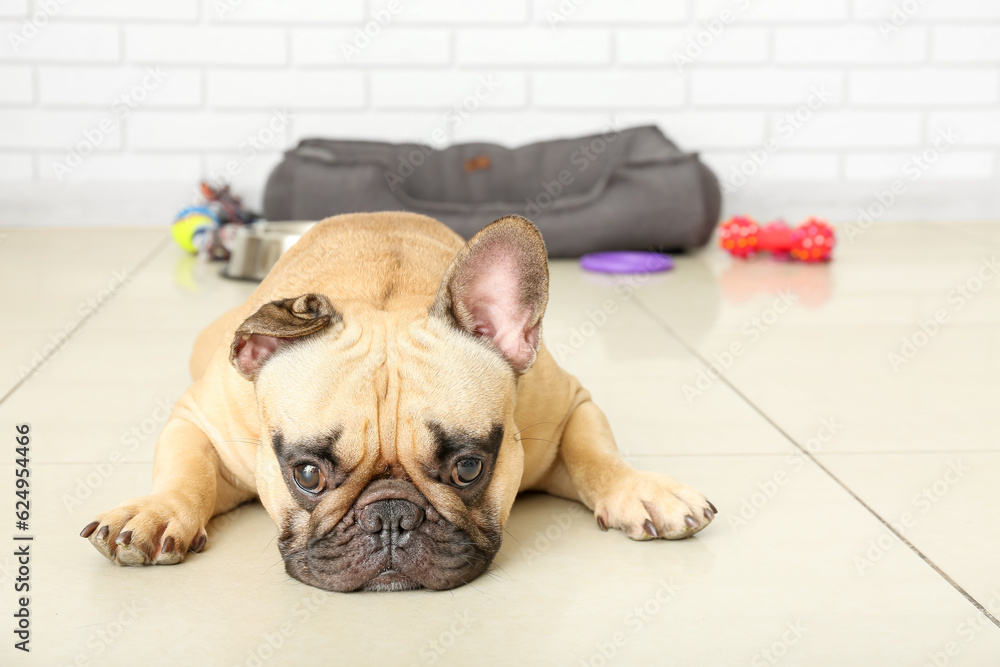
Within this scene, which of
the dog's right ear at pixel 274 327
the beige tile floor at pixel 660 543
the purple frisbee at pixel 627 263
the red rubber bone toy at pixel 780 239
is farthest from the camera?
the red rubber bone toy at pixel 780 239

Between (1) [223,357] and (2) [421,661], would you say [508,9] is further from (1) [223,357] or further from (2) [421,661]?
(2) [421,661]

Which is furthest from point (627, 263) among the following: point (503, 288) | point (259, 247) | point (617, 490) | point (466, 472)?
point (466, 472)

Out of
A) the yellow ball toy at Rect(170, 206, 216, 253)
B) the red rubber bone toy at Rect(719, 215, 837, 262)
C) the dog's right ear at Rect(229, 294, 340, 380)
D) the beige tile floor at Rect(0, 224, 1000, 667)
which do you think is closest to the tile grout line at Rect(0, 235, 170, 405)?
the beige tile floor at Rect(0, 224, 1000, 667)

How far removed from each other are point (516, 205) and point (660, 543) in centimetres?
348

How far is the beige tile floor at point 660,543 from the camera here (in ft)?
5.62

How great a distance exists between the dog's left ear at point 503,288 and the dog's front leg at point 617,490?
0.38m

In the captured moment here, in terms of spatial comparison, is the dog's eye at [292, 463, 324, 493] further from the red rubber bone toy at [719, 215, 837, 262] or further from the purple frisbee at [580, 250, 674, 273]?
the red rubber bone toy at [719, 215, 837, 262]

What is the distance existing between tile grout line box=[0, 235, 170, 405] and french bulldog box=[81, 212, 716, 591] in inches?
43.9

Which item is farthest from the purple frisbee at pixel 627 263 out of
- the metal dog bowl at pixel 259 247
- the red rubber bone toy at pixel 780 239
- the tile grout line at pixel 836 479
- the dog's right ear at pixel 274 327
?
the dog's right ear at pixel 274 327

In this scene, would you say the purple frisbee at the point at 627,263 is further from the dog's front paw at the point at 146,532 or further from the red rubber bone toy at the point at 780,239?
the dog's front paw at the point at 146,532

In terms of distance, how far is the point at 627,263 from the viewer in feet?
16.9

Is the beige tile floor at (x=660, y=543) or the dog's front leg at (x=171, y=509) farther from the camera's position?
the dog's front leg at (x=171, y=509)

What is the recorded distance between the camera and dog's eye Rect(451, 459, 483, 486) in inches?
71.7

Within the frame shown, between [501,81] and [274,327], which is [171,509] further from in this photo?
[501,81]
